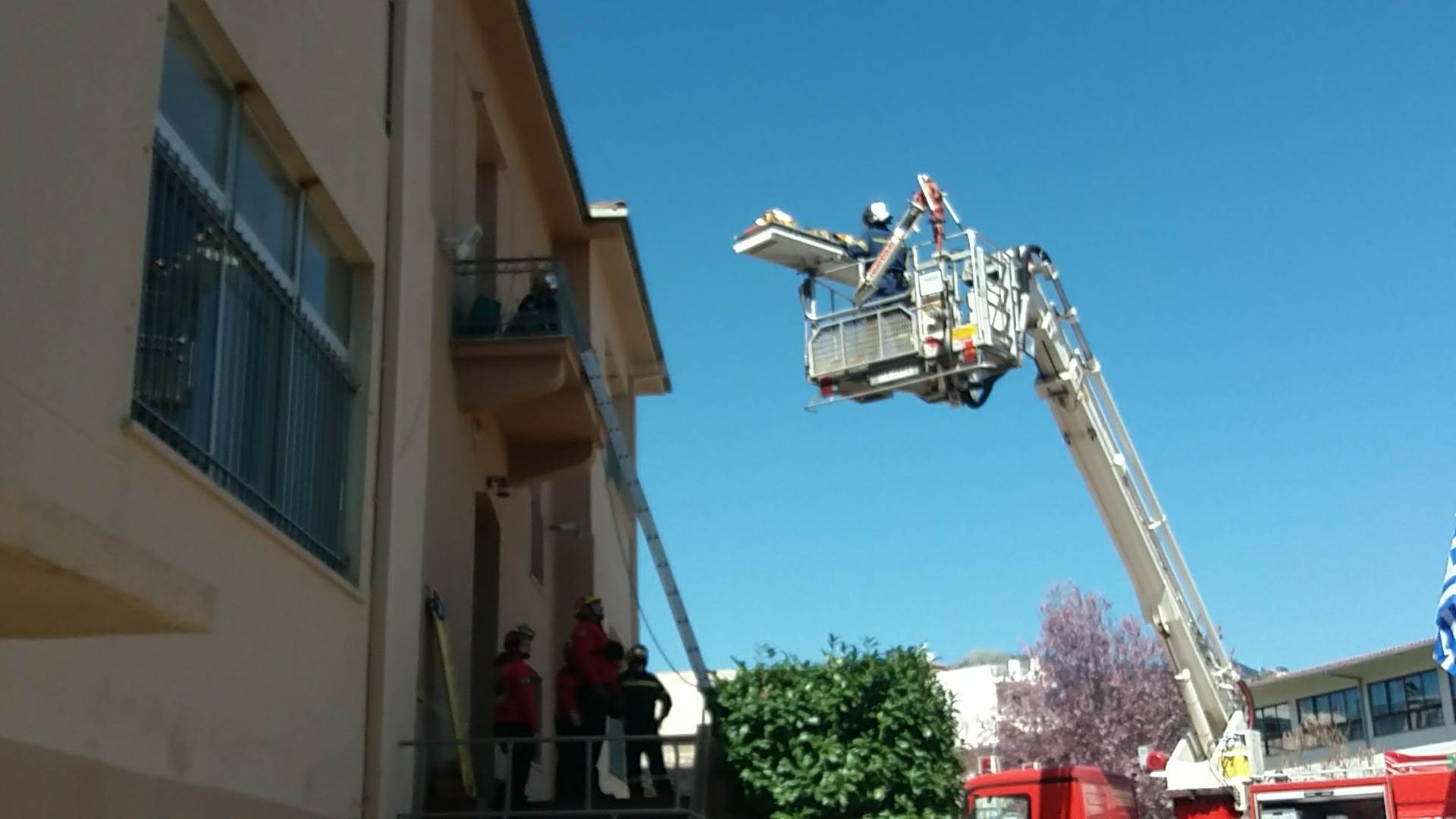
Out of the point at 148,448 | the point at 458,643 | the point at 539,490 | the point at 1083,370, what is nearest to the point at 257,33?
the point at 148,448

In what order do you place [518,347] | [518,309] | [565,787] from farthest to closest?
[518,309], [518,347], [565,787]

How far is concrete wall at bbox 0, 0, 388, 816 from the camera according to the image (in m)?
5.48

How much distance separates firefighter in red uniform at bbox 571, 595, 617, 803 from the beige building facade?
1030mm

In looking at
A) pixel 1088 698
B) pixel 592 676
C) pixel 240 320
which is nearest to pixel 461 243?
pixel 592 676

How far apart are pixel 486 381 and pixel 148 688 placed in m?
6.57

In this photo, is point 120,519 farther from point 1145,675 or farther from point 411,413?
point 1145,675

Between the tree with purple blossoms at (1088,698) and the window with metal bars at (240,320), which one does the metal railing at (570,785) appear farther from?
the tree with purple blossoms at (1088,698)

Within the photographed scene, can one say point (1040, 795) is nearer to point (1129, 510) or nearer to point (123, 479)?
point (1129, 510)

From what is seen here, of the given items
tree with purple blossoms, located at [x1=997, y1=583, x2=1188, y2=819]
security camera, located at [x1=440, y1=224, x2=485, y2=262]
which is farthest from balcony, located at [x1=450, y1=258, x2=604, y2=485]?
tree with purple blossoms, located at [x1=997, y1=583, x2=1188, y2=819]

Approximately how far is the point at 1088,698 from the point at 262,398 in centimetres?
3786

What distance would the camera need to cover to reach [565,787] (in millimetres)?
11547

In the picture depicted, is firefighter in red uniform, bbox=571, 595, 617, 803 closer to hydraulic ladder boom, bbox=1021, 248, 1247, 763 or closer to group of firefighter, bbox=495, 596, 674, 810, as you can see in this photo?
group of firefighter, bbox=495, 596, 674, 810

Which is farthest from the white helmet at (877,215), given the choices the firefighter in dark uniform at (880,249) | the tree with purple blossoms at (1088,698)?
the tree with purple blossoms at (1088,698)

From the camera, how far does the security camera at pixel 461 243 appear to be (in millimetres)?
12797
